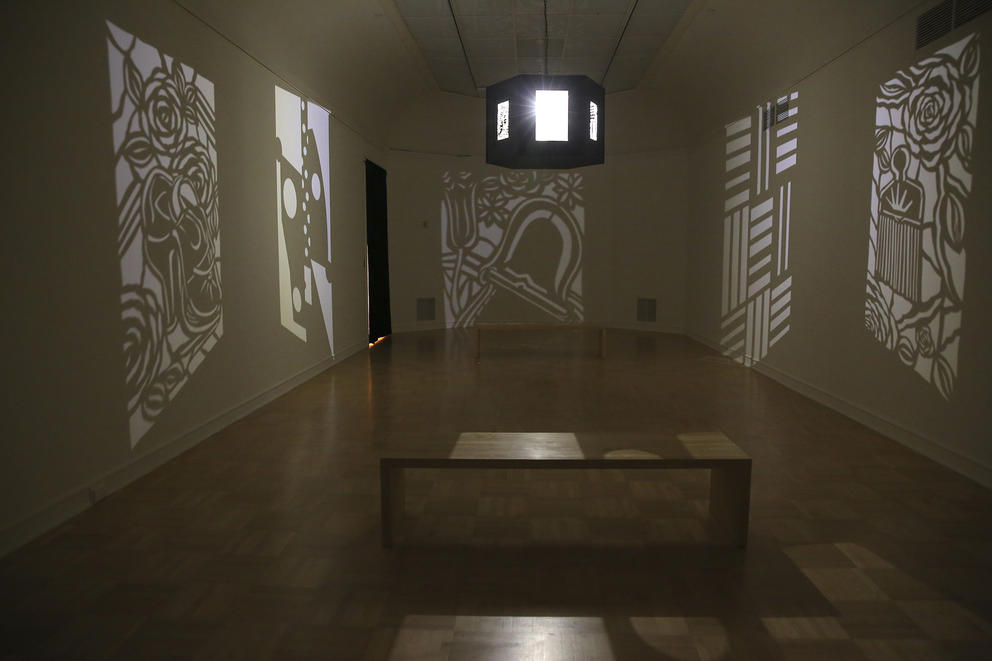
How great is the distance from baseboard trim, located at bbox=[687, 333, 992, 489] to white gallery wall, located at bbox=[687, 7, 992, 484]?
0.01 metres

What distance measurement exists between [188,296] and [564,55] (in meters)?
5.66

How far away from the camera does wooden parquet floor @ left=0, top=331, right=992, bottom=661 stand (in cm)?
196

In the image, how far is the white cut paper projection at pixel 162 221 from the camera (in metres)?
3.35

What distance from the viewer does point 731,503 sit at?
8.73 ft

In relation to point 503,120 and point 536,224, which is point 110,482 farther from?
point 536,224

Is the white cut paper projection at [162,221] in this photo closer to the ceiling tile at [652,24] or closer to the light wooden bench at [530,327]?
the light wooden bench at [530,327]

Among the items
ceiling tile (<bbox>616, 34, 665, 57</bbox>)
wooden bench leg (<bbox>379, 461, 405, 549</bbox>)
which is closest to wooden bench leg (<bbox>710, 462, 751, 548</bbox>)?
wooden bench leg (<bbox>379, 461, 405, 549</bbox>)

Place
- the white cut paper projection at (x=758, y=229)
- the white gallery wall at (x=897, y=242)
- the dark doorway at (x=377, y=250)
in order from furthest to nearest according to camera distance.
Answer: the dark doorway at (x=377, y=250), the white cut paper projection at (x=758, y=229), the white gallery wall at (x=897, y=242)

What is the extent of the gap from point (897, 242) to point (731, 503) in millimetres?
2508

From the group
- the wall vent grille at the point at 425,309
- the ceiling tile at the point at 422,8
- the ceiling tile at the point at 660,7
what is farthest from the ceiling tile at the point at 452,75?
the wall vent grille at the point at 425,309

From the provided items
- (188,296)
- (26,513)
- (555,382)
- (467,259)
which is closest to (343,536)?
(26,513)

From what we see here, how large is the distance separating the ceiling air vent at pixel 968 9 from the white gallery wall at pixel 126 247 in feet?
14.3

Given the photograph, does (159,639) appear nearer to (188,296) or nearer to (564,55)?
(188,296)

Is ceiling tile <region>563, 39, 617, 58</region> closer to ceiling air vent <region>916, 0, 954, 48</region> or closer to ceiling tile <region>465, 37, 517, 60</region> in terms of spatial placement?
ceiling tile <region>465, 37, 517, 60</region>
